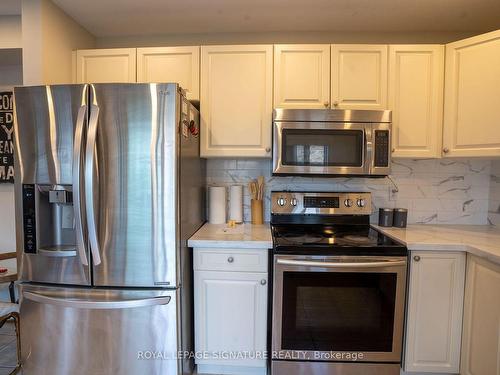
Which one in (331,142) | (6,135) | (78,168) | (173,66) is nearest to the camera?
(78,168)

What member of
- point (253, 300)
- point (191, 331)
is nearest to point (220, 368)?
point (191, 331)

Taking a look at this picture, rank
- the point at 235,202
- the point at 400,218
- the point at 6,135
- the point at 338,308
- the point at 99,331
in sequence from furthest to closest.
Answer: the point at 6,135, the point at 235,202, the point at 400,218, the point at 338,308, the point at 99,331

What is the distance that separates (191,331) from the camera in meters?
1.78

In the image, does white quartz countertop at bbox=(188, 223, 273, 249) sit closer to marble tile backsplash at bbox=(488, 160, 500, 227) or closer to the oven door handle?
the oven door handle

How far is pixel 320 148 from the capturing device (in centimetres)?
190

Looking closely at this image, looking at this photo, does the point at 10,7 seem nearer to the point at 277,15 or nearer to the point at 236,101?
the point at 236,101

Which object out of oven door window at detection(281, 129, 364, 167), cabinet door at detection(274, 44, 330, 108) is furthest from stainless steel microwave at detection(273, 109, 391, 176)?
cabinet door at detection(274, 44, 330, 108)

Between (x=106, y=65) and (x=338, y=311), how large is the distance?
7.27 feet

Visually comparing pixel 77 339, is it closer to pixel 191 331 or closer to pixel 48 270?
pixel 48 270

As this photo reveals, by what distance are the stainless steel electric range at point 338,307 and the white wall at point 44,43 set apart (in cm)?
180

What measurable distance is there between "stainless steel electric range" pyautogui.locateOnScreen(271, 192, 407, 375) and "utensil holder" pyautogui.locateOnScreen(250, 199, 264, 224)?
50cm

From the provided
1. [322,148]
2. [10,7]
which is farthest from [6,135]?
[322,148]

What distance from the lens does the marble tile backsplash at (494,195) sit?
7.07ft

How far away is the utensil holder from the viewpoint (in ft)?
7.20
